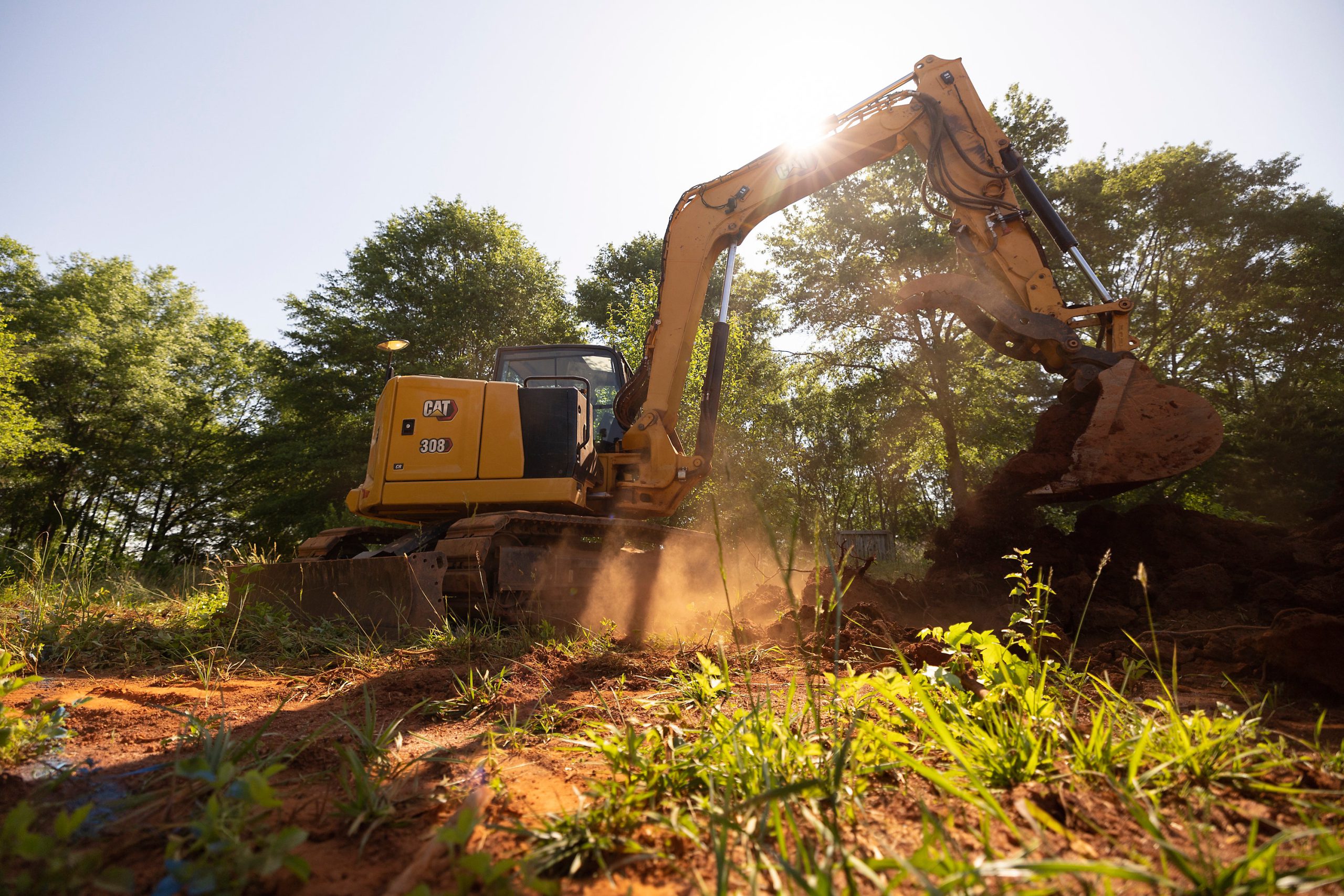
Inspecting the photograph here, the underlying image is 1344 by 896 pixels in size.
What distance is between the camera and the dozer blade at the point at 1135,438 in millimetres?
4547

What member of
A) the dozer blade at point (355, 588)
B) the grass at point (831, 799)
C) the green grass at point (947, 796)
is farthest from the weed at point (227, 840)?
the dozer blade at point (355, 588)

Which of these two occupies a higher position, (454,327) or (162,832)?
(454,327)

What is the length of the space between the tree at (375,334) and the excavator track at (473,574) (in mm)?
13404

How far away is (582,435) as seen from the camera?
6.46 metres

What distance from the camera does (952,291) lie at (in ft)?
19.2

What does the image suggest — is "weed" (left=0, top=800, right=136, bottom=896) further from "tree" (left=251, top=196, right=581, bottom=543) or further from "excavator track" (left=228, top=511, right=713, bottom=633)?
→ "tree" (left=251, top=196, right=581, bottom=543)

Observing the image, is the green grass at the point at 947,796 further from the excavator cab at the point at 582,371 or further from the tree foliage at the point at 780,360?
the tree foliage at the point at 780,360

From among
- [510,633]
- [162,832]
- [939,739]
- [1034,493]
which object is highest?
[1034,493]

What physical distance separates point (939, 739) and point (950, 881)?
2.52ft

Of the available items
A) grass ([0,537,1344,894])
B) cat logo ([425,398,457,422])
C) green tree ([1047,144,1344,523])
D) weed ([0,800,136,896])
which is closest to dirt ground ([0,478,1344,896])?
grass ([0,537,1344,894])

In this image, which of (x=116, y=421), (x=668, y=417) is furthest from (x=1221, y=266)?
(x=116, y=421)

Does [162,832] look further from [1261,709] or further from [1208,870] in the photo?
[1261,709]

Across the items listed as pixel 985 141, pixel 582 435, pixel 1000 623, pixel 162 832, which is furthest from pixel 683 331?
pixel 162 832

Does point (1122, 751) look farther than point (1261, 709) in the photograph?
No
